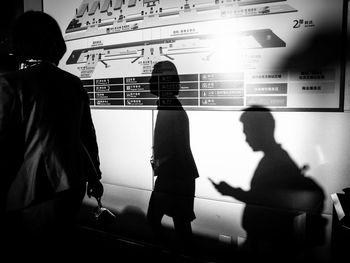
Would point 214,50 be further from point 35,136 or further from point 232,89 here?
point 35,136

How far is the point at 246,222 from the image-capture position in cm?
239

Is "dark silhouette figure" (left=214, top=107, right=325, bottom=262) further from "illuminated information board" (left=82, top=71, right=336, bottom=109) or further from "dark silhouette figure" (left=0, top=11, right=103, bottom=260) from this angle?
"dark silhouette figure" (left=0, top=11, right=103, bottom=260)

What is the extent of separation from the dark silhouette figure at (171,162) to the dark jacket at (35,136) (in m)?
1.28

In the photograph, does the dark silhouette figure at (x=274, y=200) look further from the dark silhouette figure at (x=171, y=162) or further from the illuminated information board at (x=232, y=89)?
the dark silhouette figure at (x=171, y=162)

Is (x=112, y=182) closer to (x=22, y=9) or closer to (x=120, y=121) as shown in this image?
(x=120, y=121)

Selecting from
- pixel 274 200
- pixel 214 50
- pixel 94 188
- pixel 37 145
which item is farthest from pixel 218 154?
pixel 37 145

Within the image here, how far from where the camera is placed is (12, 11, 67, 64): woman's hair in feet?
4.69

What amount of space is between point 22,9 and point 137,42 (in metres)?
1.90

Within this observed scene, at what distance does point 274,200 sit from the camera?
2.29m

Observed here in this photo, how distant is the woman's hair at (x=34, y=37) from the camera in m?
1.43

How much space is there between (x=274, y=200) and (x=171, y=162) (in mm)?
966

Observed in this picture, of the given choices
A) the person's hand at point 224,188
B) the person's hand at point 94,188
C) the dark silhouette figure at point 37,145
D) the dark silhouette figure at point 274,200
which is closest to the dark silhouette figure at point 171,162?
the person's hand at point 224,188

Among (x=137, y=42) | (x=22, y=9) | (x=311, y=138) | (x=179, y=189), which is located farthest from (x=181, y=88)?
(x=22, y=9)

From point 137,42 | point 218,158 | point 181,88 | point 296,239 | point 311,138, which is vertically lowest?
point 296,239
